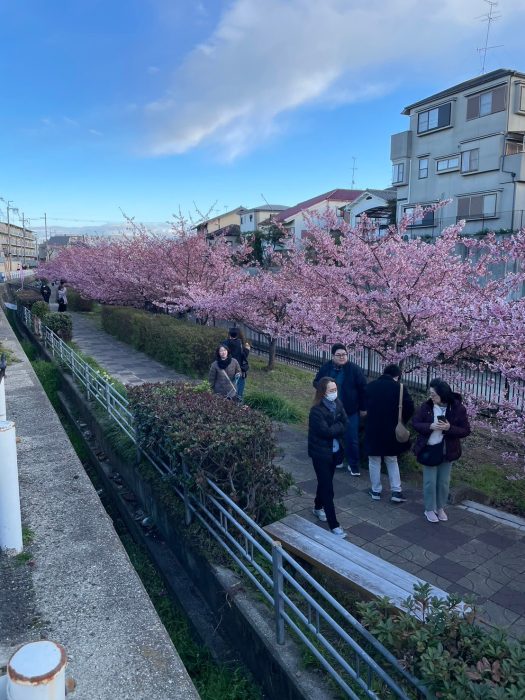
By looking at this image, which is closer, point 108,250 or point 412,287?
point 412,287

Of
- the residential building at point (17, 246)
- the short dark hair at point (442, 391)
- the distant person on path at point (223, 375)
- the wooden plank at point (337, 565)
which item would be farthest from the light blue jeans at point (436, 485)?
the residential building at point (17, 246)

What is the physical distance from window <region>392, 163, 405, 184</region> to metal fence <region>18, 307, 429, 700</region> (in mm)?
31342

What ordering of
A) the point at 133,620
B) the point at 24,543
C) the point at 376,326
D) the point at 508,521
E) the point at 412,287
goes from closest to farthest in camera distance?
1. the point at 133,620
2. the point at 24,543
3. the point at 508,521
4. the point at 412,287
5. the point at 376,326

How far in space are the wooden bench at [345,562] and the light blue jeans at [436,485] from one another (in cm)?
129

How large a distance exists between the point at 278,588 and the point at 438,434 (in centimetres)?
245

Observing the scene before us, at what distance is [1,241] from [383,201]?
283ft

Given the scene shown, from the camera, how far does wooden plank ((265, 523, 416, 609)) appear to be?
325 cm

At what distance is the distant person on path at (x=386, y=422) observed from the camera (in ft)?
17.1

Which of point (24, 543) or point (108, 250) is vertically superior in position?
point (108, 250)

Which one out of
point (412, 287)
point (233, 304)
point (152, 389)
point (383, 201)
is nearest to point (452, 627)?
point (152, 389)

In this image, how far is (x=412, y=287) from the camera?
6992mm

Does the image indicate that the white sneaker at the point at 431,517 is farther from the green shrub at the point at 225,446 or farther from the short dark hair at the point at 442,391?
the green shrub at the point at 225,446

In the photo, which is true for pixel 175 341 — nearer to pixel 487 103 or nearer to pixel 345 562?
pixel 345 562

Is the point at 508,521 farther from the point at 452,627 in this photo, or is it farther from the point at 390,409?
the point at 452,627
